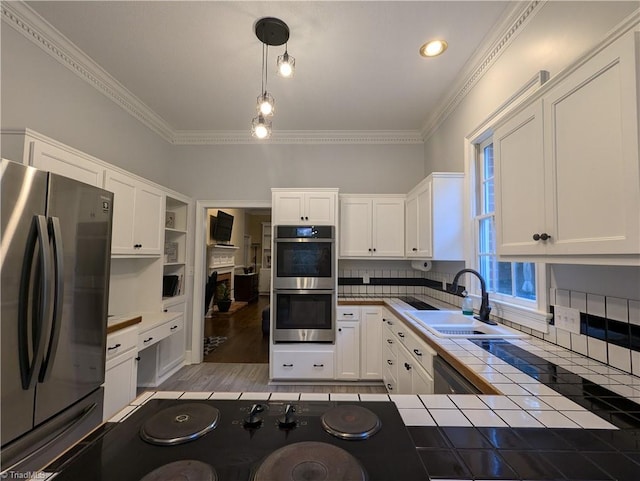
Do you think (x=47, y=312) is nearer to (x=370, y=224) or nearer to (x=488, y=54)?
(x=370, y=224)

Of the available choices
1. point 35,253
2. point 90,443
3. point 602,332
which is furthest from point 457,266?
point 35,253

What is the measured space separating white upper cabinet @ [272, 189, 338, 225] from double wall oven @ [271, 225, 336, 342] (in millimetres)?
90

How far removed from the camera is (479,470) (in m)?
0.61

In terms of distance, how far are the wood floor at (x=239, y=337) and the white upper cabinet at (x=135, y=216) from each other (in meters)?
1.77

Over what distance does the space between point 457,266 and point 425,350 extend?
4.25ft

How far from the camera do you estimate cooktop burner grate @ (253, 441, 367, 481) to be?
56 centimetres

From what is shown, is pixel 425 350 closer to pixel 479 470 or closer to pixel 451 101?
pixel 479 470

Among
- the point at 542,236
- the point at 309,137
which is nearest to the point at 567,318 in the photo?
the point at 542,236

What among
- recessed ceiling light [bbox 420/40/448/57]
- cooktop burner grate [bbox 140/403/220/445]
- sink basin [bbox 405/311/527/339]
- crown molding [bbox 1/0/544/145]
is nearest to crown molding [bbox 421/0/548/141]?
crown molding [bbox 1/0/544/145]

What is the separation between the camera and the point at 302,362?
3059 millimetres

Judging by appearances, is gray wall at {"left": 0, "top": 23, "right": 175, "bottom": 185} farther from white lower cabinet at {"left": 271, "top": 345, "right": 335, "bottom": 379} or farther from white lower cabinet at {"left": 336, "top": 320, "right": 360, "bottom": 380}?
white lower cabinet at {"left": 336, "top": 320, "right": 360, "bottom": 380}

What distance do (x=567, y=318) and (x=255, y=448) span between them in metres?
1.62

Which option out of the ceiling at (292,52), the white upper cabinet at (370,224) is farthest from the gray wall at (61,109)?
the white upper cabinet at (370,224)

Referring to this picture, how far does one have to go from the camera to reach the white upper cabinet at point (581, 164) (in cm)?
84
